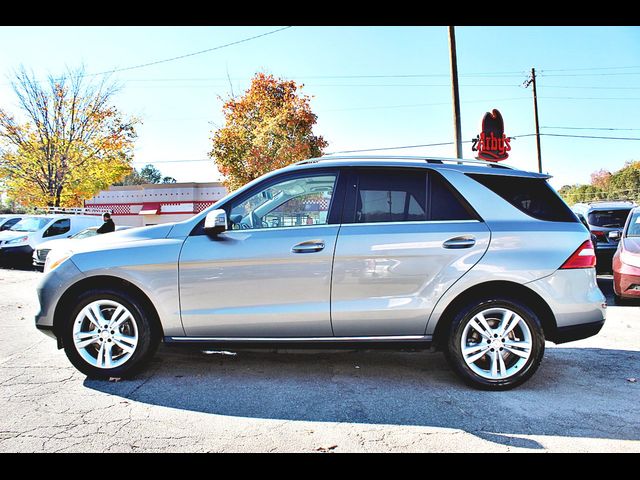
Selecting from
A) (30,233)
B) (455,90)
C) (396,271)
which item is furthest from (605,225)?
(30,233)

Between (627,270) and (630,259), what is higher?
(630,259)

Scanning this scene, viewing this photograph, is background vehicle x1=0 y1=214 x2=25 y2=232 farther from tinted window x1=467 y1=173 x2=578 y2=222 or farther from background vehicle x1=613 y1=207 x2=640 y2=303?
background vehicle x1=613 y1=207 x2=640 y2=303

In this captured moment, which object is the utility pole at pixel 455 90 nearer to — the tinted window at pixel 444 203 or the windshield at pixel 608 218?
the windshield at pixel 608 218

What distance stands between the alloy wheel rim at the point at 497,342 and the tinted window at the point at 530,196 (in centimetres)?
88

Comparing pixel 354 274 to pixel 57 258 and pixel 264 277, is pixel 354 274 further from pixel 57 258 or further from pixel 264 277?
pixel 57 258

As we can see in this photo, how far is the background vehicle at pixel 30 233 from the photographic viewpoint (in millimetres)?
14227

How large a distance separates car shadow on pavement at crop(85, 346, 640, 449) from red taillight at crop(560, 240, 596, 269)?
1020 mm

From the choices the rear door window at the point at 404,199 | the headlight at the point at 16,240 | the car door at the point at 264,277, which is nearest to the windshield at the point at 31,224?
the headlight at the point at 16,240

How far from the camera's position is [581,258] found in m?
3.88

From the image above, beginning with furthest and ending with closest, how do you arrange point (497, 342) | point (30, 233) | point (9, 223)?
1. point (9, 223)
2. point (30, 233)
3. point (497, 342)

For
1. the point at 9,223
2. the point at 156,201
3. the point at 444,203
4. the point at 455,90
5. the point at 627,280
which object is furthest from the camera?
the point at 156,201

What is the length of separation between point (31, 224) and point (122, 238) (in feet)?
42.2
